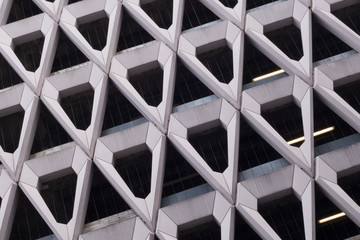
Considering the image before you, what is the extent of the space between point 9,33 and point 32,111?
5.80 metres

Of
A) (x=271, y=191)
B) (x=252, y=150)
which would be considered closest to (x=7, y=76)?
(x=252, y=150)

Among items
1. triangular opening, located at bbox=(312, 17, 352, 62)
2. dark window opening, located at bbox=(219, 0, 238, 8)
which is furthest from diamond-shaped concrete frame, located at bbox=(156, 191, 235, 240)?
dark window opening, located at bbox=(219, 0, 238, 8)

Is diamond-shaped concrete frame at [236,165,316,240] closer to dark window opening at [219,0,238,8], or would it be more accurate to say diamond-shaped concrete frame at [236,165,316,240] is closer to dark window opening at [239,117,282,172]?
dark window opening at [239,117,282,172]

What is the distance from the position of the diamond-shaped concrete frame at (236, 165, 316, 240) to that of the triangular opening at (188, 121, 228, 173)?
10.6 ft

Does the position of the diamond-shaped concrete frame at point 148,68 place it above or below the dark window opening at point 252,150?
above

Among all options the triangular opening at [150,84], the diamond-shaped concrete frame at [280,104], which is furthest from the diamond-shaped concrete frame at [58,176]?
the diamond-shaped concrete frame at [280,104]

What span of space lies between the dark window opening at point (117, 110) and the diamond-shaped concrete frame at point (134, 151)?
284 centimetres

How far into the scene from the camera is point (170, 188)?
3650 centimetres

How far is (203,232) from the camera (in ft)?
115

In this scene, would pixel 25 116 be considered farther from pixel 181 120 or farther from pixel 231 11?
pixel 231 11

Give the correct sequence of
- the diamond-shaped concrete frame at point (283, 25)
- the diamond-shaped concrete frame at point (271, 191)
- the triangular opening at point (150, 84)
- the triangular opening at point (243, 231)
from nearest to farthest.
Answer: the diamond-shaped concrete frame at point (271, 191), the triangular opening at point (243, 231), the diamond-shaped concrete frame at point (283, 25), the triangular opening at point (150, 84)

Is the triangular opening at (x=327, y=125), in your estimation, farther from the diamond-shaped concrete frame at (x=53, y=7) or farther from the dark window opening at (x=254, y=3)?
the diamond-shaped concrete frame at (x=53, y=7)

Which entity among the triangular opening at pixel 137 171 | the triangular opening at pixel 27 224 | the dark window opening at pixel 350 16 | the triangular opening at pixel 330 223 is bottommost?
the triangular opening at pixel 330 223

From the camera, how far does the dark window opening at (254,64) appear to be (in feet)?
127
